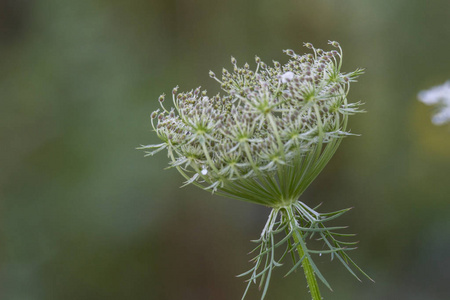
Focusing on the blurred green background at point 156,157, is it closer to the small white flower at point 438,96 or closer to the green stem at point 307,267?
the green stem at point 307,267

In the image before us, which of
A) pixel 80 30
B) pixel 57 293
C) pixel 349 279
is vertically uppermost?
pixel 80 30

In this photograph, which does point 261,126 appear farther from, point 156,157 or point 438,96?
point 156,157

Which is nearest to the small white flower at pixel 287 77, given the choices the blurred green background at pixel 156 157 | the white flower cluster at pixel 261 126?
the white flower cluster at pixel 261 126

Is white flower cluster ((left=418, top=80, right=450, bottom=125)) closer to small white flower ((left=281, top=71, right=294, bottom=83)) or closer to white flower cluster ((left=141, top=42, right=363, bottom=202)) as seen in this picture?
white flower cluster ((left=141, top=42, right=363, bottom=202))

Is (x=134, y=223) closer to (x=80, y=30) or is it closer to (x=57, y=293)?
(x=57, y=293)

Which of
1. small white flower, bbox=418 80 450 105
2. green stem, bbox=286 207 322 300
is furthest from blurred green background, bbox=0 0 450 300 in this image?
small white flower, bbox=418 80 450 105

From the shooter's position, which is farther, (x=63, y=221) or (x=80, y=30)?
(x=80, y=30)

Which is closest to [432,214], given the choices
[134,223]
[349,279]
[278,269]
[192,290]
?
[349,279]

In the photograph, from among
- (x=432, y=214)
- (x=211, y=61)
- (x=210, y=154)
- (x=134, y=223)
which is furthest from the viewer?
(x=211, y=61)
